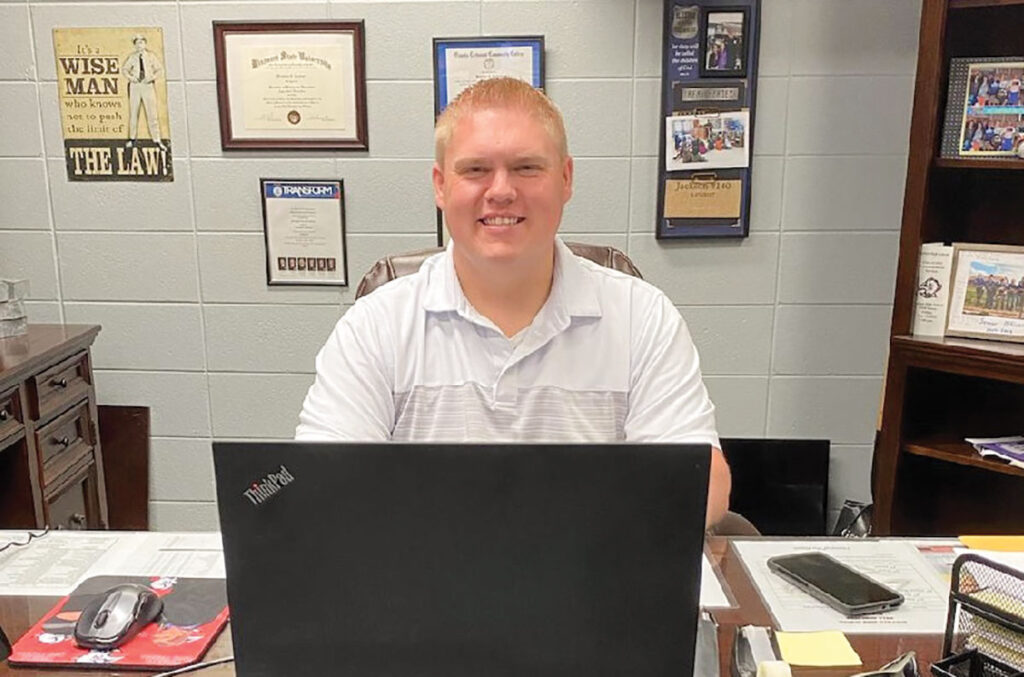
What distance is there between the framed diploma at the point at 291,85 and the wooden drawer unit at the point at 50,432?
0.78 meters

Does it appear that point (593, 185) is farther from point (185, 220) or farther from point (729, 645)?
point (729, 645)

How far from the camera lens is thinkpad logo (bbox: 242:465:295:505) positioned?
2.43ft

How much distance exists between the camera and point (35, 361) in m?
2.29

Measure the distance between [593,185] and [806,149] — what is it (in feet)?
2.13

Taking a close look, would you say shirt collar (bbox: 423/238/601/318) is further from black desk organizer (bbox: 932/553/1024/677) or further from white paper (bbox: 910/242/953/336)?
white paper (bbox: 910/242/953/336)

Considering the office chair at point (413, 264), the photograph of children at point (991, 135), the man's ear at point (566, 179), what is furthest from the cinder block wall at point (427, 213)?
the man's ear at point (566, 179)

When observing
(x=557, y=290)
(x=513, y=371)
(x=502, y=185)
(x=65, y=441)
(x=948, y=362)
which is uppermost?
(x=502, y=185)

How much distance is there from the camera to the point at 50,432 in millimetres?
2430

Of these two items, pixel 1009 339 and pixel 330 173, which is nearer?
pixel 1009 339

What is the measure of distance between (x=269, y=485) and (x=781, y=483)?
2.42 metres

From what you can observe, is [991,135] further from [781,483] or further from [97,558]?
[97,558]

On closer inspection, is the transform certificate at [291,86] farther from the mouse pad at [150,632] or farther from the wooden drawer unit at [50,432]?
the mouse pad at [150,632]

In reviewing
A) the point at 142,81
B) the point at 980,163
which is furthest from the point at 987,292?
the point at 142,81

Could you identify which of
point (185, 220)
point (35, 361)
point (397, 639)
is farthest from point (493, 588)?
point (185, 220)
